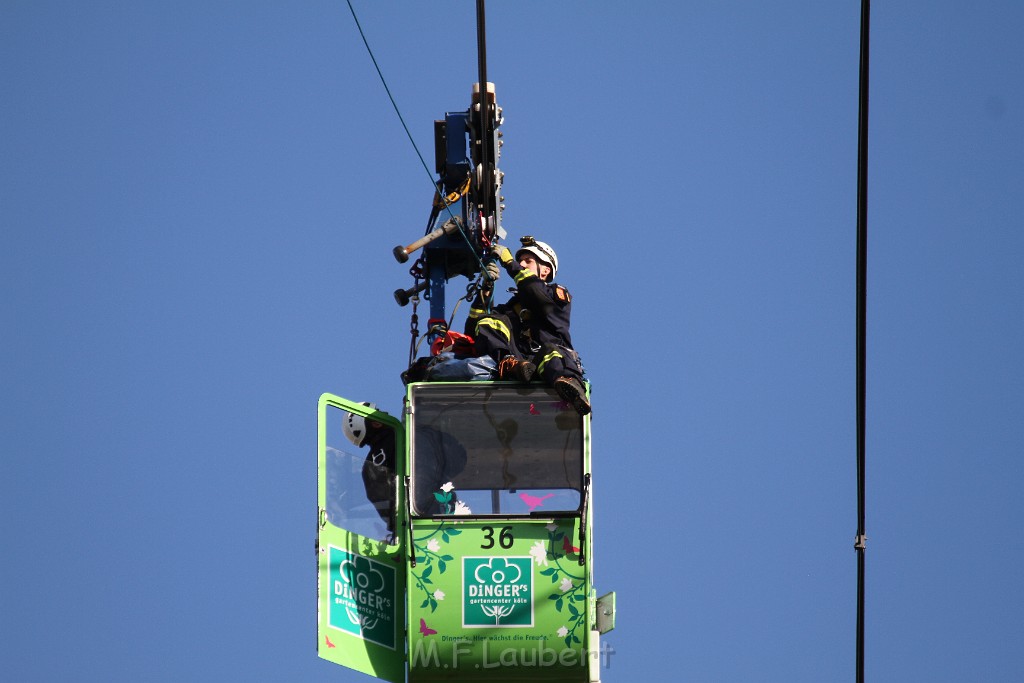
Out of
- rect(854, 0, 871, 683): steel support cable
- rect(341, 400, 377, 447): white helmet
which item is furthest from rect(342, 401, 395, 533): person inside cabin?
rect(854, 0, 871, 683): steel support cable

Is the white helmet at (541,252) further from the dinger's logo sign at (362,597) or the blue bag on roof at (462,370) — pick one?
the dinger's logo sign at (362,597)

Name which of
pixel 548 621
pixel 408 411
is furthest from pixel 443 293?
pixel 548 621

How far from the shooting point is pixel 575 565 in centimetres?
2064

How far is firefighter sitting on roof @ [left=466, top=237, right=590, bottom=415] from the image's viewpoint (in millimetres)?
20953

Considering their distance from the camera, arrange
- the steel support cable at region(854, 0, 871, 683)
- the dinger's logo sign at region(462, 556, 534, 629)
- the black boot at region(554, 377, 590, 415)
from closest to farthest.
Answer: the steel support cable at region(854, 0, 871, 683), the dinger's logo sign at region(462, 556, 534, 629), the black boot at region(554, 377, 590, 415)

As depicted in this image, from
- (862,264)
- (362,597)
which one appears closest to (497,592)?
(362,597)

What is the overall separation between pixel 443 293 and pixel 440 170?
4.28ft

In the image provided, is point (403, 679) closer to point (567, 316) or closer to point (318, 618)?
point (318, 618)

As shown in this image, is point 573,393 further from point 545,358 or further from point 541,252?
point 541,252

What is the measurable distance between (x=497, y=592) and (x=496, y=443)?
142 centimetres

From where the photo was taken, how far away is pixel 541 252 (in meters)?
22.2

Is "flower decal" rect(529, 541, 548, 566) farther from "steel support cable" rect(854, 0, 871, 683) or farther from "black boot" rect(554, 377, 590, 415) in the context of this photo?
"steel support cable" rect(854, 0, 871, 683)

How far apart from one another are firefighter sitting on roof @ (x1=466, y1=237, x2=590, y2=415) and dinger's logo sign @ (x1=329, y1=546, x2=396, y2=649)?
2.18 metres

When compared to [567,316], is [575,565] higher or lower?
lower
